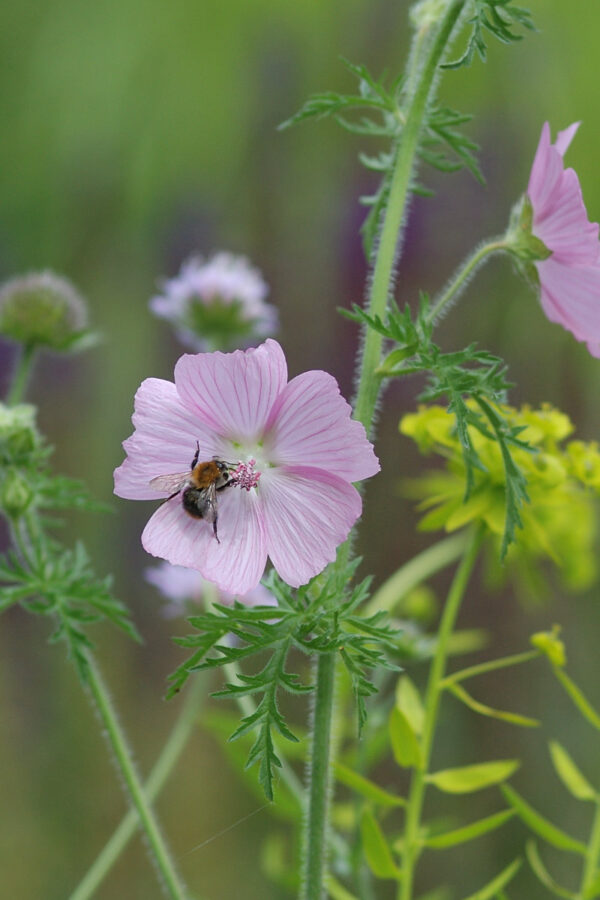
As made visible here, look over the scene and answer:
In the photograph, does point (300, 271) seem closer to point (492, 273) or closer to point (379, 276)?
point (492, 273)

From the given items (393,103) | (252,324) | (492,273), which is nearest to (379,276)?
(393,103)

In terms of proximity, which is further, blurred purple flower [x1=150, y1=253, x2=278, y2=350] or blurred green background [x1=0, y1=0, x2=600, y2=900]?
blurred green background [x1=0, y1=0, x2=600, y2=900]

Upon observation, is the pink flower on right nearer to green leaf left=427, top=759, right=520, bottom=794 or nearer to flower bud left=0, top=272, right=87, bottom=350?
green leaf left=427, top=759, right=520, bottom=794

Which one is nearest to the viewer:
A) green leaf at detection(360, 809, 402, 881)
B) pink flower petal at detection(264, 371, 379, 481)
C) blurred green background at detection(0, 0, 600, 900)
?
pink flower petal at detection(264, 371, 379, 481)

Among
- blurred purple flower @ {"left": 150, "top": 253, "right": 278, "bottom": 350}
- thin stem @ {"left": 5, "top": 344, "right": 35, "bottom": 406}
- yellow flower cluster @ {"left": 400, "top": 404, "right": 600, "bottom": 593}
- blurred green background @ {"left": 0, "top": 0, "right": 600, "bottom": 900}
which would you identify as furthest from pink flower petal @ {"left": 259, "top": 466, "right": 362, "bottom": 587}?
blurred green background @ {"left": 0, "top": 0, "right": 600, "bottom": 900}

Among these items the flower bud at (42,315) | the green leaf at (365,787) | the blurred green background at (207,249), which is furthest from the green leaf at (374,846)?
the blurred green background at (207,249)

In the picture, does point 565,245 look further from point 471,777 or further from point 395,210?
point 471,777

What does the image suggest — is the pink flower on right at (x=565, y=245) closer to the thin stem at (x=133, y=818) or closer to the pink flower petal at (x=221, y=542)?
the pink flower petal at (x=221, y=542)
